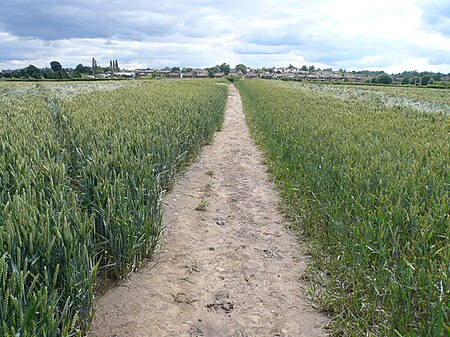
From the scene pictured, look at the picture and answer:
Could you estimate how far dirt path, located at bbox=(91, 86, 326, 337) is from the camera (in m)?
3.28

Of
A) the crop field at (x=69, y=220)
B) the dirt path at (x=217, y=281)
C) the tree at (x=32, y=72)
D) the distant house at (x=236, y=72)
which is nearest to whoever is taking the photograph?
the crop field at (x=69, y=220)

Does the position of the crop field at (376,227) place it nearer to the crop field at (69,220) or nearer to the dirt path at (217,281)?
the dirt path at (217,281)

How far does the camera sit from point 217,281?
400 cm

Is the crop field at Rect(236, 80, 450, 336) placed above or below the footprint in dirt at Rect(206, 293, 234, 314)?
above

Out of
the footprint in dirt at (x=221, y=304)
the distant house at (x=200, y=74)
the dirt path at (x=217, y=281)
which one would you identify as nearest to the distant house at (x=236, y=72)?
the distant house at (x=200, y=74)

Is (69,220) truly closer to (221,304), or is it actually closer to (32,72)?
(221,304)

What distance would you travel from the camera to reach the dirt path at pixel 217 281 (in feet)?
10.8

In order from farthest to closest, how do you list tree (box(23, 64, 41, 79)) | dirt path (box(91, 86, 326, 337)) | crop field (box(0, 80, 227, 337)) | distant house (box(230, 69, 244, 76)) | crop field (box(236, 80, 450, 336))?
distant house (box(230, 69, 244, 76))
tree (box(23, 64, 41, 79))
dirt path (box(91, 86, 326, 337))
crop field (box(236, 80, 450, 336))
crop field (box(0, 80, 227, 337))

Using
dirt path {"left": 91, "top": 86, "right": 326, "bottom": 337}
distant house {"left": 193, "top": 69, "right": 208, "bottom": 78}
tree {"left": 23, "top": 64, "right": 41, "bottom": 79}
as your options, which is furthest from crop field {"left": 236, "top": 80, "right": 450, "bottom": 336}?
distant house {"left": 193, "top": 69, "right": 208, "bottom": 78}

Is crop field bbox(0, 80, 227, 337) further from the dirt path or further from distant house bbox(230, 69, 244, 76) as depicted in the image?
distant house bbox(230, 69, 244, 76)

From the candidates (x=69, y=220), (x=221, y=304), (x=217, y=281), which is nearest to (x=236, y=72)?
(x=217, y=281)

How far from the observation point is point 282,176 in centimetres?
743

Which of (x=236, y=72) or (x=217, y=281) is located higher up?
(x=236, y=72)

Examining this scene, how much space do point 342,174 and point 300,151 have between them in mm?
2209
